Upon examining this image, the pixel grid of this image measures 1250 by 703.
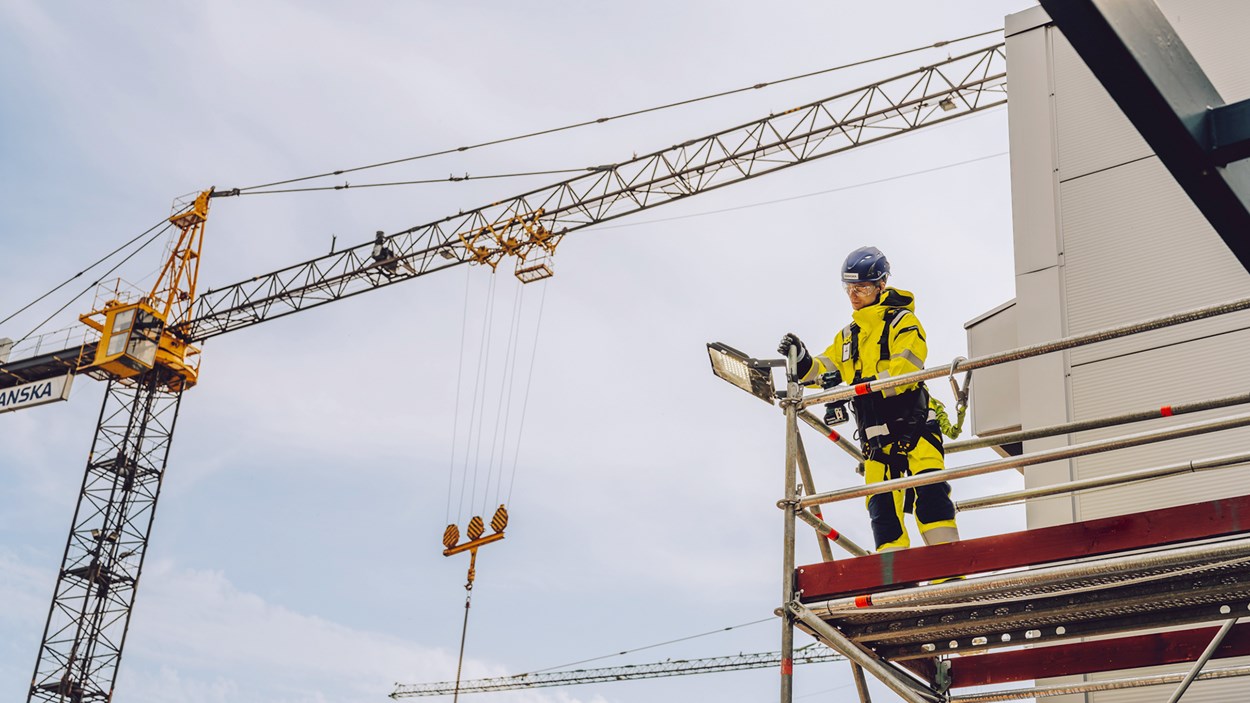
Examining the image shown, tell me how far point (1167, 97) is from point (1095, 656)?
4080 mm

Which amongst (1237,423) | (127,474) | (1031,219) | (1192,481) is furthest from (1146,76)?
(127,474)

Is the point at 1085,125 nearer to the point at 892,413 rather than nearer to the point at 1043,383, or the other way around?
the point at 1043,383

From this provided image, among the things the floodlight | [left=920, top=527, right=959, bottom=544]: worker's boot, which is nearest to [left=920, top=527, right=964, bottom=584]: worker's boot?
[left=920, top=527, right=959, bottom=544]: worker's boot

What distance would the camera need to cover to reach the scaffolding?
5.84 metres

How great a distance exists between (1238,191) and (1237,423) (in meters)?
1.89

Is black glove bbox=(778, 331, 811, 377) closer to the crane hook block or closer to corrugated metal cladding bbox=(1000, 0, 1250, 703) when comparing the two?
corrugated metal cladding bbox=(1000, 0, 1250, 703)

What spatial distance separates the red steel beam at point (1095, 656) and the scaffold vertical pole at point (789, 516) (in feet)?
5.54

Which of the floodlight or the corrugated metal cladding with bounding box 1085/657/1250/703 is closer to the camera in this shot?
the floodlight

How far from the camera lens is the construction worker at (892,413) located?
8.03 metres

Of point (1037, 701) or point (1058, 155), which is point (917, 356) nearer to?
point (1037, 701)

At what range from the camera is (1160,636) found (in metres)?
7.12

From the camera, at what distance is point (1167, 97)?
4.34m

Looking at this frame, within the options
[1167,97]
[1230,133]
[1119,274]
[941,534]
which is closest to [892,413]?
[941,534]

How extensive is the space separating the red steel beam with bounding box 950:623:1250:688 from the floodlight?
207 cm
